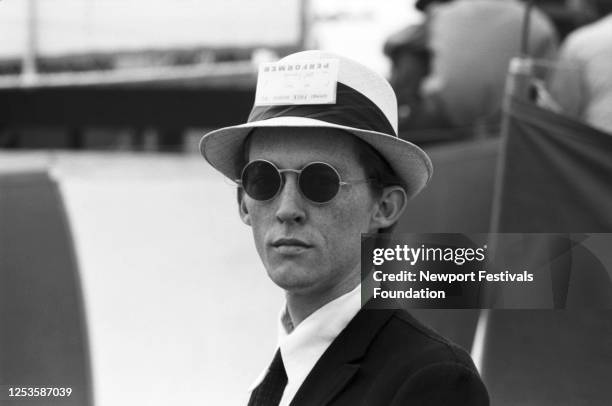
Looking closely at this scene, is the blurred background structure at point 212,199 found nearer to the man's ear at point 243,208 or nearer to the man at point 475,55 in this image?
the man at point 475,55

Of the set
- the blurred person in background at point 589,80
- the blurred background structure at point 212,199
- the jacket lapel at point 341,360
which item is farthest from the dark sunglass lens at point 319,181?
the blurred person in background at point 589,80

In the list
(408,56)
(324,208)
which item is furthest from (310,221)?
(408,56)

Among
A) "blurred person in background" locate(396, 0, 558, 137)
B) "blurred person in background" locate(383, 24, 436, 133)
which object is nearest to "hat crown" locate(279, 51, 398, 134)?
Result: "blurred person in background" locate(396, 0, 558, 137)

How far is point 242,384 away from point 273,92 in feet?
5.46

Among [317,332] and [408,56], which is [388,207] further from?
[408,56]

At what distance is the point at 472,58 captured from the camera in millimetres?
3975

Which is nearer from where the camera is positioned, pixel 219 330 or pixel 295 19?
pixel 219 330

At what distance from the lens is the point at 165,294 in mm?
3102

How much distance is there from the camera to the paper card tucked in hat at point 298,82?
4.88ft

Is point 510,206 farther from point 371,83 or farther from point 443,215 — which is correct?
point 371,83

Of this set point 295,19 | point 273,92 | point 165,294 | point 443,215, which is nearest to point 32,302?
point 165,294

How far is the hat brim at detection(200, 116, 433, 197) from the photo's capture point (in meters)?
1.47

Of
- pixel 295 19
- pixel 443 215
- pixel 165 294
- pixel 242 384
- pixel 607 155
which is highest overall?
pixel 295 19

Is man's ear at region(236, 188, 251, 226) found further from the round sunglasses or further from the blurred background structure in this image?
the blurred background structure
